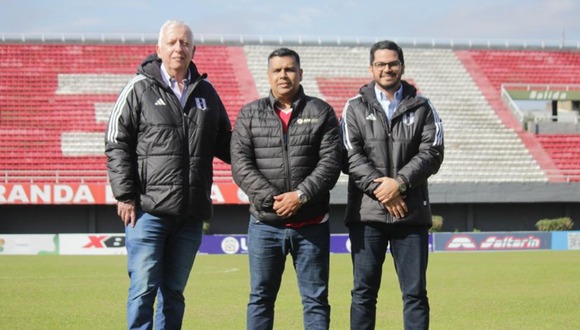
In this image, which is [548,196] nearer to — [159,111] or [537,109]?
[537,109]

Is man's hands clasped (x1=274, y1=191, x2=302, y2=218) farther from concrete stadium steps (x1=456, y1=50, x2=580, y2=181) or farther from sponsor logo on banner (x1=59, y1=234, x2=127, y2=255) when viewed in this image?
concrete stadium steps (x1=456, y1=50, x2=580, y2=181)

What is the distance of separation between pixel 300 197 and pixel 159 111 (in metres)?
1.18

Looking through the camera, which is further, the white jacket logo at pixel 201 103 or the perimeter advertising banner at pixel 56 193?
the perimeter advertising banner at pixel 56 193

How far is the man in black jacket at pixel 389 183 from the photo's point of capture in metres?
6.34

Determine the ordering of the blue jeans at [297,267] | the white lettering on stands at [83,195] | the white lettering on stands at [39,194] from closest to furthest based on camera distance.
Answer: the blue jeans at [297,267] < the white lettering on stands at [39,194] < the white lettering on stands at [83,195]

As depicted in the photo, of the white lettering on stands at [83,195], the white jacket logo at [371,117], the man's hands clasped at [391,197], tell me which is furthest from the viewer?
the white lettering on stands at [83,195]

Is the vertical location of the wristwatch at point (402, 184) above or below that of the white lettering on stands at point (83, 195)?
above

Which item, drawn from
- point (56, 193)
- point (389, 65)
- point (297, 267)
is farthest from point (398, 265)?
point (56, 193)

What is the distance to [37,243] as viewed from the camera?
2648 cm

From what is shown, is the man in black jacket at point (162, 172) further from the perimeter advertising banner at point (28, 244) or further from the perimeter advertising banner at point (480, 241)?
the perimeter advertising banner at point (480, 241)

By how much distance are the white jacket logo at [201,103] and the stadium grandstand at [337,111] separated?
978 inches

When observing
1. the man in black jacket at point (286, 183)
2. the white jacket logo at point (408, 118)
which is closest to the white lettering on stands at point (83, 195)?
the man in black jacket at point (286, 183)

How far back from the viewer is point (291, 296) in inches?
490

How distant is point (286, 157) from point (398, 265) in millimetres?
1252
